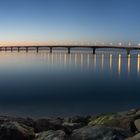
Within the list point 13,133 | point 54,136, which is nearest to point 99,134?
point 54,136

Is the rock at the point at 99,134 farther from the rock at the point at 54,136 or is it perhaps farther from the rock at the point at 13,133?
the rock at the point at 13,133

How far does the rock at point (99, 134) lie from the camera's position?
7062 millimetres

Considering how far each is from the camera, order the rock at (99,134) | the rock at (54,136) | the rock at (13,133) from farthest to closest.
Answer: the rock at (13,133) < the rock at (54,136) < the rock at (99,134)

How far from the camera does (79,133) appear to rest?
7535mm

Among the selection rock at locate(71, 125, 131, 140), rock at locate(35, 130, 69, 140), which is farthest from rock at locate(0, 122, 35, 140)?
rock at locate(71, 125, 131, 140)

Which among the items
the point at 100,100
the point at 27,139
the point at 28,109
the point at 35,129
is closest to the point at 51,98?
the point at 100,100

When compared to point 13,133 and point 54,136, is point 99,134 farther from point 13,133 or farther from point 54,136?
point 13,133

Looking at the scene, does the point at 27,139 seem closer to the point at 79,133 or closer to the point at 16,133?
the point at 16,133

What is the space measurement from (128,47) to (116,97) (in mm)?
116991

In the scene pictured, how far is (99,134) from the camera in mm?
7145

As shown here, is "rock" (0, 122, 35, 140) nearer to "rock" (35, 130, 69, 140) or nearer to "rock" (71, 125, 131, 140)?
"rock" (35, 130, 69, 140)

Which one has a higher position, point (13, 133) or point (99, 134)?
point (99, 134)

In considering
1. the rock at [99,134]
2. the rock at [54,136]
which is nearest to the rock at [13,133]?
the rock at [54,136]

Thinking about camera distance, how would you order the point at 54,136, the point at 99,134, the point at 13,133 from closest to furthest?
the point at 99,134, the point at 54,136, the point at 13,133
